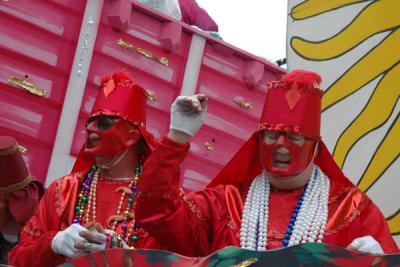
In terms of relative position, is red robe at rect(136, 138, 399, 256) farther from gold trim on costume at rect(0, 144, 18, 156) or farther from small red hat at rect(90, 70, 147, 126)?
gold trim on costume at rect(0, 144, 18, 156)

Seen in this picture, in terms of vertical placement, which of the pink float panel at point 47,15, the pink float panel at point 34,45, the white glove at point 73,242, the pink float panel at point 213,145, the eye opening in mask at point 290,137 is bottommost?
the white glove at point 73,242

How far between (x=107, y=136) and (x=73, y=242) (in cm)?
77

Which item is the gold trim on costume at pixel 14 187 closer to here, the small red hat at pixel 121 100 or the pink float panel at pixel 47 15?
the small red hat at pixel 121 100

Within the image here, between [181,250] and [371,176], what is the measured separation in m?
1.31

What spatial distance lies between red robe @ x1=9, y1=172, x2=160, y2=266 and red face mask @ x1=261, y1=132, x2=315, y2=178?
21.2 inches

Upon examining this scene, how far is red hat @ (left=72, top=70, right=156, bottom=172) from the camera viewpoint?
366 centimetres

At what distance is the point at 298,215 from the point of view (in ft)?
9.78

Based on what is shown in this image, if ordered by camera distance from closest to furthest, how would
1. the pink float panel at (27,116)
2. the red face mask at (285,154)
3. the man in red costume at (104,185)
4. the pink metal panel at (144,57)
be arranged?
the red face mask at (285,154), the man in red costume at (104,185), the pink float panel at (27,116), the pink metal panel at (144,57)

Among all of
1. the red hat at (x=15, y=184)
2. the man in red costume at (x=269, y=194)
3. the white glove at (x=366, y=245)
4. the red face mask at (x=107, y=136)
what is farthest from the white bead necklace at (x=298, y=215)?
the red hat at (x=15, y=184)

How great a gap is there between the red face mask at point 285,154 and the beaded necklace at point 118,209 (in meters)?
0.62

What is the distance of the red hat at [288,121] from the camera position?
3.07m

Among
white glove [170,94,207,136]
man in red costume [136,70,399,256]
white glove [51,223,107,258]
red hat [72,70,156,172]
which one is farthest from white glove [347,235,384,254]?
red hat [72,70,156,172]

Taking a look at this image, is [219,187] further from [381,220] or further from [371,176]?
[371,176]

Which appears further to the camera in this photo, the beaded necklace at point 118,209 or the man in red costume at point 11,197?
the man in red costume at point 11,197
